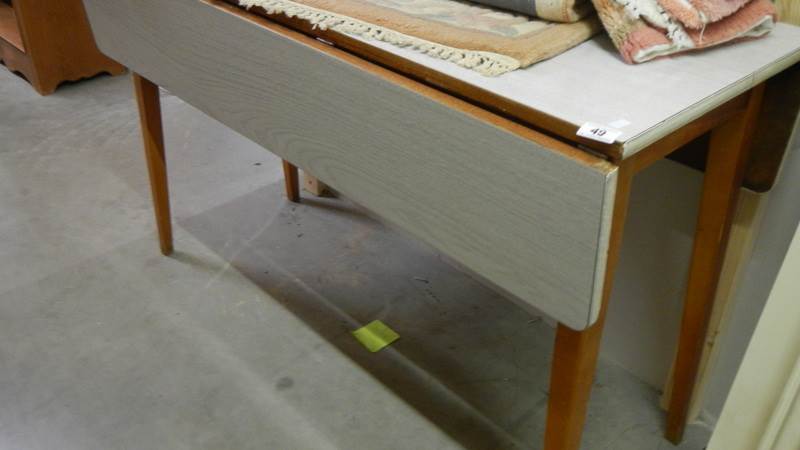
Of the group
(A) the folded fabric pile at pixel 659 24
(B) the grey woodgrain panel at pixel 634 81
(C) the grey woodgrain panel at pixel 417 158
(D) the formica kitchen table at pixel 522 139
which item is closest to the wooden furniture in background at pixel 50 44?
(C) the grey woodgrain panel at pixel 417 158

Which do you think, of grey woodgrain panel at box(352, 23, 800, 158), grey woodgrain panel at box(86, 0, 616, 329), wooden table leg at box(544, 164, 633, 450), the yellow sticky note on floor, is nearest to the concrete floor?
the yellow sticky note on floor

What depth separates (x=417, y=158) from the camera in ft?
2.68

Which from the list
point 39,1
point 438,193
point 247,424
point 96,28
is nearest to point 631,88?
point 438,193

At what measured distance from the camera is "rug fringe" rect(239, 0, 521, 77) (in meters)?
0.77

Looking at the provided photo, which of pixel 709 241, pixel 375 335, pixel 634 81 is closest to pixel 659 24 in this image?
pixel 634 81

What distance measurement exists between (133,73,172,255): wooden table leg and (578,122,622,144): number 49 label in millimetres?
980

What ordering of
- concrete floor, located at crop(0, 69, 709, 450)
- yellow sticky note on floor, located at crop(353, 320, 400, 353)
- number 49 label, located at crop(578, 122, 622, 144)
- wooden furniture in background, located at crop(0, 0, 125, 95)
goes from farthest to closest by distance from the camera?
wooden furniture in background, located at crop(0, 0, 125, 95) < yellow sticky note on floor, located at crop(353, 320, 400, 353) < concrete floor, located at crop(0, 69, 709, 450) < number 49 label, located at crop(578, 122, 622, 144)

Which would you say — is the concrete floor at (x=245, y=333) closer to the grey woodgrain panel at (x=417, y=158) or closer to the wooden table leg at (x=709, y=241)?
the wooden table leg at (x=709, y=241)

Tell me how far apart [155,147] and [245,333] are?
0.42 metres

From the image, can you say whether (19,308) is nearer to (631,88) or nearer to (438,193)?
(438,193)

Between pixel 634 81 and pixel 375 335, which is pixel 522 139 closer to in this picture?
pixel 634 81

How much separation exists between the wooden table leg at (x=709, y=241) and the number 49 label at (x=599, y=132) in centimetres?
31

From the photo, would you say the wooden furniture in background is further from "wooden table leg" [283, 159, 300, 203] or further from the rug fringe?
the rug fringe

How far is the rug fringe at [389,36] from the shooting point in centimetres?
77
